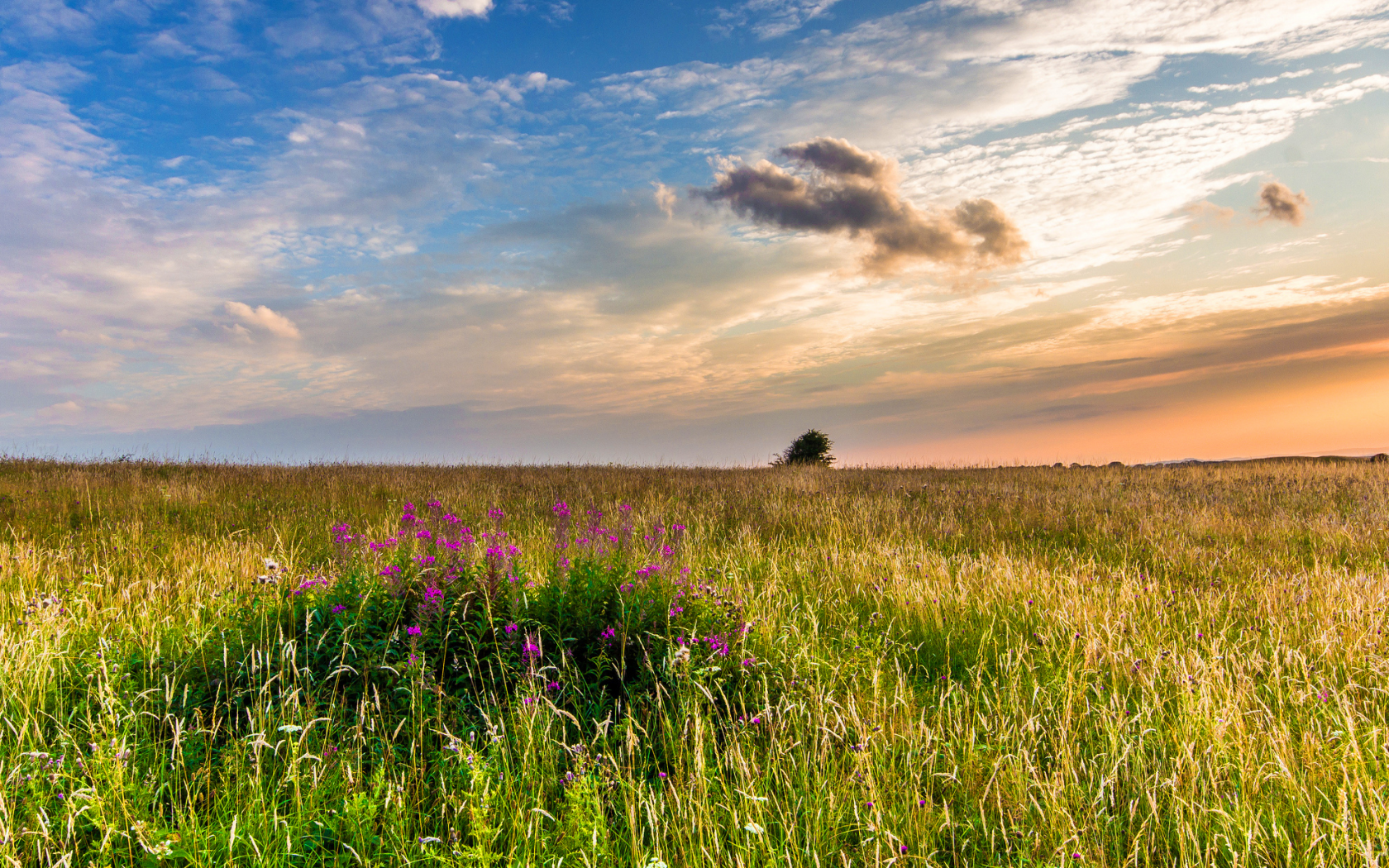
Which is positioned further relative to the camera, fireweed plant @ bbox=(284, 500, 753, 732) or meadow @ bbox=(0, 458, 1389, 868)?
fireweed plant @ bbox=(284, 500, 753, 732)

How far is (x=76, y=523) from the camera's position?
9711 mm

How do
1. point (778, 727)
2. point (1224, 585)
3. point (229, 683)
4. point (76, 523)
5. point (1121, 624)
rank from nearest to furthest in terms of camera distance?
1. point (778, 727)
2. point (229, 683)
3. point (1121, 624)
4. point (1224, 585)
5. point (76, 523)

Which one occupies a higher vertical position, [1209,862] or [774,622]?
[774,622]

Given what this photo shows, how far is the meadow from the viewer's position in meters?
2.62

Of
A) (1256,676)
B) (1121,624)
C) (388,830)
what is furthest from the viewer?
(1121,624)

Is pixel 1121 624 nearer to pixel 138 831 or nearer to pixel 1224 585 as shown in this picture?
pixel 1224 585

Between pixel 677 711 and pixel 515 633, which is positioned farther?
pixel 515 633

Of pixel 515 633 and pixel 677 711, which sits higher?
pixel 515 633

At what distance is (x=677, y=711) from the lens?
140 inches

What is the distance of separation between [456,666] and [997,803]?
2.69 meters

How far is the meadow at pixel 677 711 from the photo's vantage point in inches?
103

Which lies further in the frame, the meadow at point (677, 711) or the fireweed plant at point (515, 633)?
the fireweed plant at point (515, 633)

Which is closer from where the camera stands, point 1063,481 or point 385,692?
point 385,692

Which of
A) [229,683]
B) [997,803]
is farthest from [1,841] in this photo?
[997,803]
